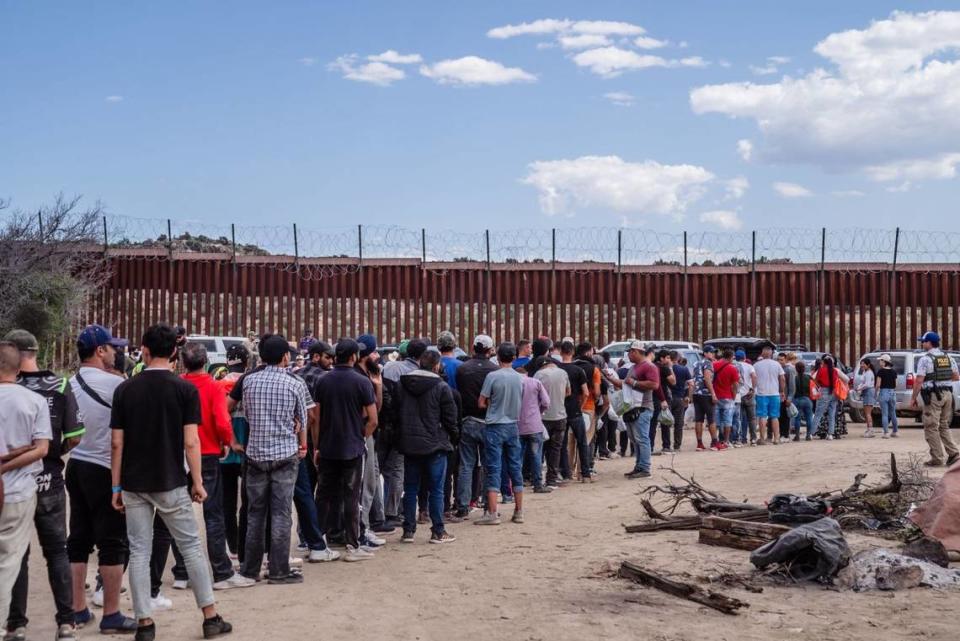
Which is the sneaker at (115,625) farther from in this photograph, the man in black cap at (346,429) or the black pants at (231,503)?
the man in black cap at (346,429)

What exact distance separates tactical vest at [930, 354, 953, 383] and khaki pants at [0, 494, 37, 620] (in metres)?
12.4

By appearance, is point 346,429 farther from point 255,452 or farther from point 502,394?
point 502,394

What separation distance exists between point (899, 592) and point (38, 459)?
6.30 metres

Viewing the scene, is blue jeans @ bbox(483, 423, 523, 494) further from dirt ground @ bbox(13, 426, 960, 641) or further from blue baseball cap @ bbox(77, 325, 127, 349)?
blue baseball cap @ bbox(77, 325, 127, 349)

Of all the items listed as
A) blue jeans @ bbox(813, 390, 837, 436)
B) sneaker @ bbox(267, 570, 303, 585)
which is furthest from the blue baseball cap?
blue jeans @ bbox(813, 390, 837, 436)

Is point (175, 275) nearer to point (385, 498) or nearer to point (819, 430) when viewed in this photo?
point (819, 430)

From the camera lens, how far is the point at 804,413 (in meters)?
20.0

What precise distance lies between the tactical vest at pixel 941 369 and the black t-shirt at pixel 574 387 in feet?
16.6

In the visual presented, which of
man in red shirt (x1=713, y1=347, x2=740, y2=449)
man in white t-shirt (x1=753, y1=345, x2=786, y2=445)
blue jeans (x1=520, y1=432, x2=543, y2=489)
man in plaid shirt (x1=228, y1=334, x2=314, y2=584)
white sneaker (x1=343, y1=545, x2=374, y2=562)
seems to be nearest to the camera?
man in plaid shirt (x1=228, y1=334, x2=314, y2=584)

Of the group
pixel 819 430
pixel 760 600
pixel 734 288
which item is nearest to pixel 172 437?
pixel 760 600

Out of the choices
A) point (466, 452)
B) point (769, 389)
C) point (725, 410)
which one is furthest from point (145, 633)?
point (769, 389)

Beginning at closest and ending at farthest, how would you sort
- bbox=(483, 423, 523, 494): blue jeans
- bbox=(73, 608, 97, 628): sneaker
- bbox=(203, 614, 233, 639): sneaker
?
bbox=(203, 614, 233, 639): sneaker < bbox=(73, 608, 97, 628): sneaker < bbox=(483, 423, 523, 494): blue jeans

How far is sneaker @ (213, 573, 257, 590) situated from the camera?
8.14 metres

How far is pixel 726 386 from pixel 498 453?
769 cm
